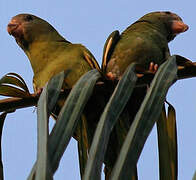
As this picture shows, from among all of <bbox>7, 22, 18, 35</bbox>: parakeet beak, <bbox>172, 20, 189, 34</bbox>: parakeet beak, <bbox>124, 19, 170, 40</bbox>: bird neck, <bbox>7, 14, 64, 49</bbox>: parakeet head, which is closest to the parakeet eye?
<bbox>7, 14, 64, 49</bbox>: parakeet head

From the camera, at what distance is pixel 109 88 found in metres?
1.53

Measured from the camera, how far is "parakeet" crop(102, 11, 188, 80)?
2.38 meters

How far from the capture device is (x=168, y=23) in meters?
2.86

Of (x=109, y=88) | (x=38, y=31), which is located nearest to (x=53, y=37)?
(x=38, y=31)

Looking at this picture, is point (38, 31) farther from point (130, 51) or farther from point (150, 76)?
point (150, 76)

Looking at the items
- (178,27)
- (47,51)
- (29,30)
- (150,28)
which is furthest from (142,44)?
(29,30)

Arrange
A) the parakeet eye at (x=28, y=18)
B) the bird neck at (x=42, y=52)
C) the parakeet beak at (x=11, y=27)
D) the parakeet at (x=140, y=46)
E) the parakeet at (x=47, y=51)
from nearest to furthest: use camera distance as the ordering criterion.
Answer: the parakeet at (x=140, y=46) < the parakeet at (x=47, y=51) < the bird neck at (x=42, y=52) < the parakeet beak at (x=11, y=27) < the parakeet eye at (x=28, y=18)

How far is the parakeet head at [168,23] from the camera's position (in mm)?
2824

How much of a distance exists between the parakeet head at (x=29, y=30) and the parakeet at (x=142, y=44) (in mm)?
491

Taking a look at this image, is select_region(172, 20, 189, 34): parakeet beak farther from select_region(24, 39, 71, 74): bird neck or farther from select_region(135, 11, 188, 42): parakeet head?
select_region(24, 39, 71, 74): bird neck

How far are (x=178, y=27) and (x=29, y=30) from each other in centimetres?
87

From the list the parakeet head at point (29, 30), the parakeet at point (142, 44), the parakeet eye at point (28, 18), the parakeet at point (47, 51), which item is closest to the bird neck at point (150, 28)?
the parakeet at point (142, 44)

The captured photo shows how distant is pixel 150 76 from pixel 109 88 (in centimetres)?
14

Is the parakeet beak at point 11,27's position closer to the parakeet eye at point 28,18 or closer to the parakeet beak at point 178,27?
the parakeet eye at point 28,18
